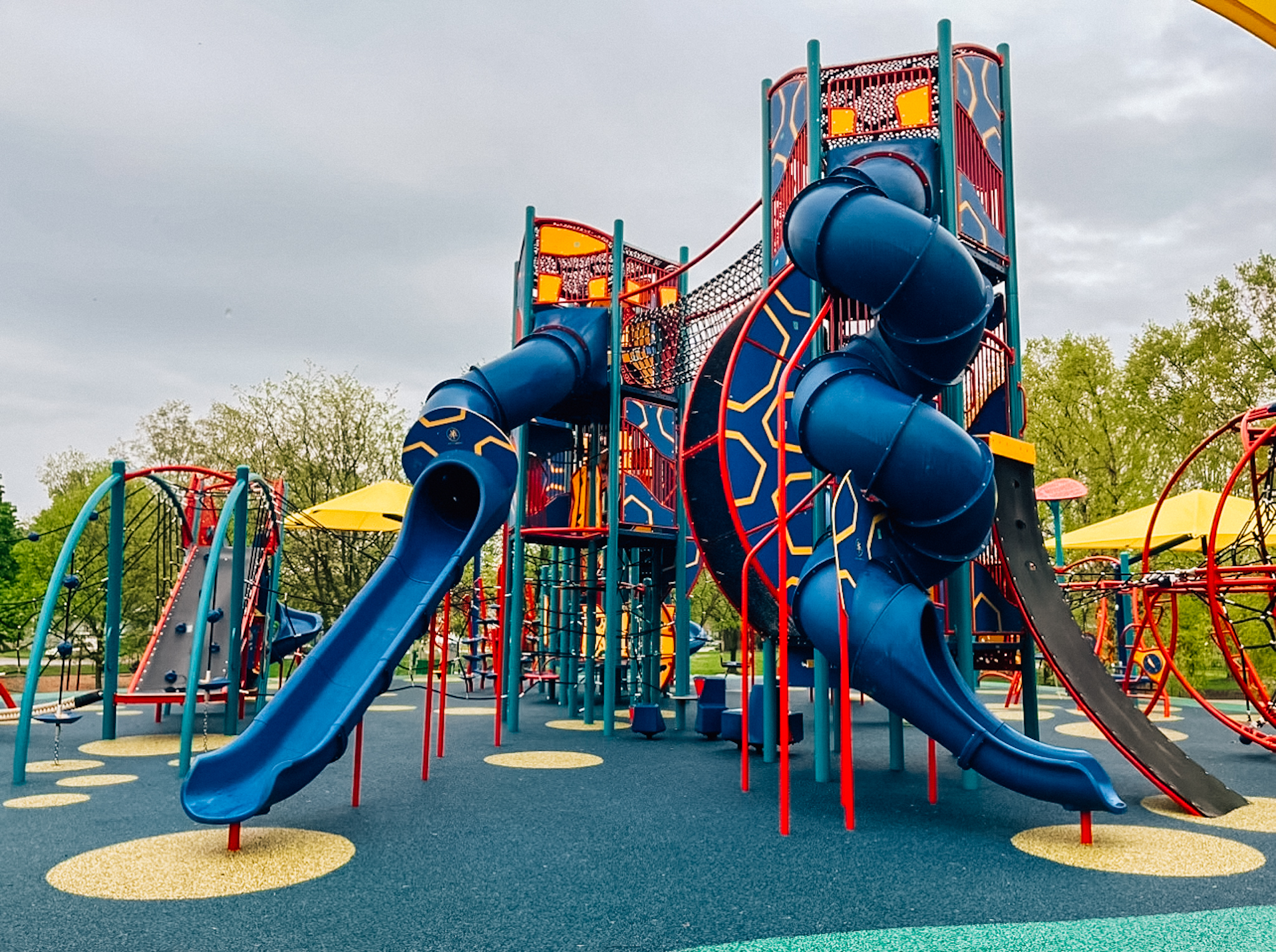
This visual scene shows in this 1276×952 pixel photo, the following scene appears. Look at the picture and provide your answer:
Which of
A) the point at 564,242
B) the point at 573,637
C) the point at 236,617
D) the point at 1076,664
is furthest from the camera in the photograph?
the point at 573,637

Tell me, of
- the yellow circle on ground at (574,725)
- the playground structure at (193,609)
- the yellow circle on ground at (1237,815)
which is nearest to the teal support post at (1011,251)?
the yellow circle on ground at (1237,815)

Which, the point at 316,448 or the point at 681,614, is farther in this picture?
the point at 316,448

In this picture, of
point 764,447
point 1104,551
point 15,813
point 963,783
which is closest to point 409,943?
point 15,813

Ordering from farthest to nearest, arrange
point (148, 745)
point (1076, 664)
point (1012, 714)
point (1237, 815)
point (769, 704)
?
point (1012, 714)
point (148, 745)
point (769, 704)
point (1076, 664)
point (1237, 815)

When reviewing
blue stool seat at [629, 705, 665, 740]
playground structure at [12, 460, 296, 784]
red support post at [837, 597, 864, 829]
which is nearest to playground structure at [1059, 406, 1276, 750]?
red support post at [837, 597, 864, 829]

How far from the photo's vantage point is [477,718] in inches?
562

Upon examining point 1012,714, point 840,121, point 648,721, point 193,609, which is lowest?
point 1012,714

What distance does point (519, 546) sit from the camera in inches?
499

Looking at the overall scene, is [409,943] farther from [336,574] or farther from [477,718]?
[336,574]

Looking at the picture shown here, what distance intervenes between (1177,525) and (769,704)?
1042 centimetres

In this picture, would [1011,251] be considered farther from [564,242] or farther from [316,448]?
[316,448]

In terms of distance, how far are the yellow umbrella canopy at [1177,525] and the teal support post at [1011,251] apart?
7.11 m

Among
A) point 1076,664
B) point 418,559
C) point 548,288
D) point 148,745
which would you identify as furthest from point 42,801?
point 1076,664

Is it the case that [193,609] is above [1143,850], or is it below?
above
